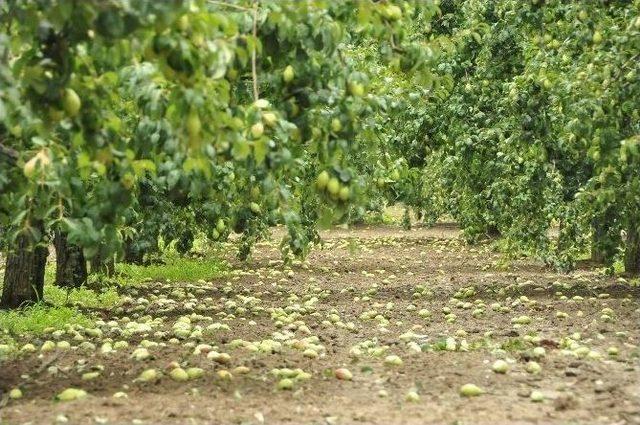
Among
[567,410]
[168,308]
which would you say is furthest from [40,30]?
[168,308]

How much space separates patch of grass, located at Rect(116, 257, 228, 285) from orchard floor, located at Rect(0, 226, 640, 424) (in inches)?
41.5

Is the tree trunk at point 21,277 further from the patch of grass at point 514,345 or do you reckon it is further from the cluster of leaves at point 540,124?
the patch of grass at point 514,345

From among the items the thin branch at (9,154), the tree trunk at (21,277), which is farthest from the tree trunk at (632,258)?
the thin branch at (9,154)

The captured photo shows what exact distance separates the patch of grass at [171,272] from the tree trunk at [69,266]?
0.91 m

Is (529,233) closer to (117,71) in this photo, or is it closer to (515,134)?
(515,134)

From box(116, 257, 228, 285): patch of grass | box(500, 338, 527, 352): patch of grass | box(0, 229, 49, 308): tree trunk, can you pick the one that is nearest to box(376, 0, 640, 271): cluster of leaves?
box(500, 338, 527, 352): patch of grass

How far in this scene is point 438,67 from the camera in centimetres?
1243

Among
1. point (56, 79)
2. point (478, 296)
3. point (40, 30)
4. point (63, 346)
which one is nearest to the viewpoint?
point (40, 30)

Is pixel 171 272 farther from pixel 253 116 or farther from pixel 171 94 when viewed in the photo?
pixel 171 94

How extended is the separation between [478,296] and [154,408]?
628 cm

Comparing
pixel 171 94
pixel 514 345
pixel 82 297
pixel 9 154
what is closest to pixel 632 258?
pixel 514 345

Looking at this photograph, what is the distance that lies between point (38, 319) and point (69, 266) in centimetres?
264

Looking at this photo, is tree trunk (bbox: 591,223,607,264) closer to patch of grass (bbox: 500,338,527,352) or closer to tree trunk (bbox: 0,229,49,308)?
patch of grass (bbox: 500,338,527,352)

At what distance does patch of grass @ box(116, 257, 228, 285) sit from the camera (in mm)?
12875
